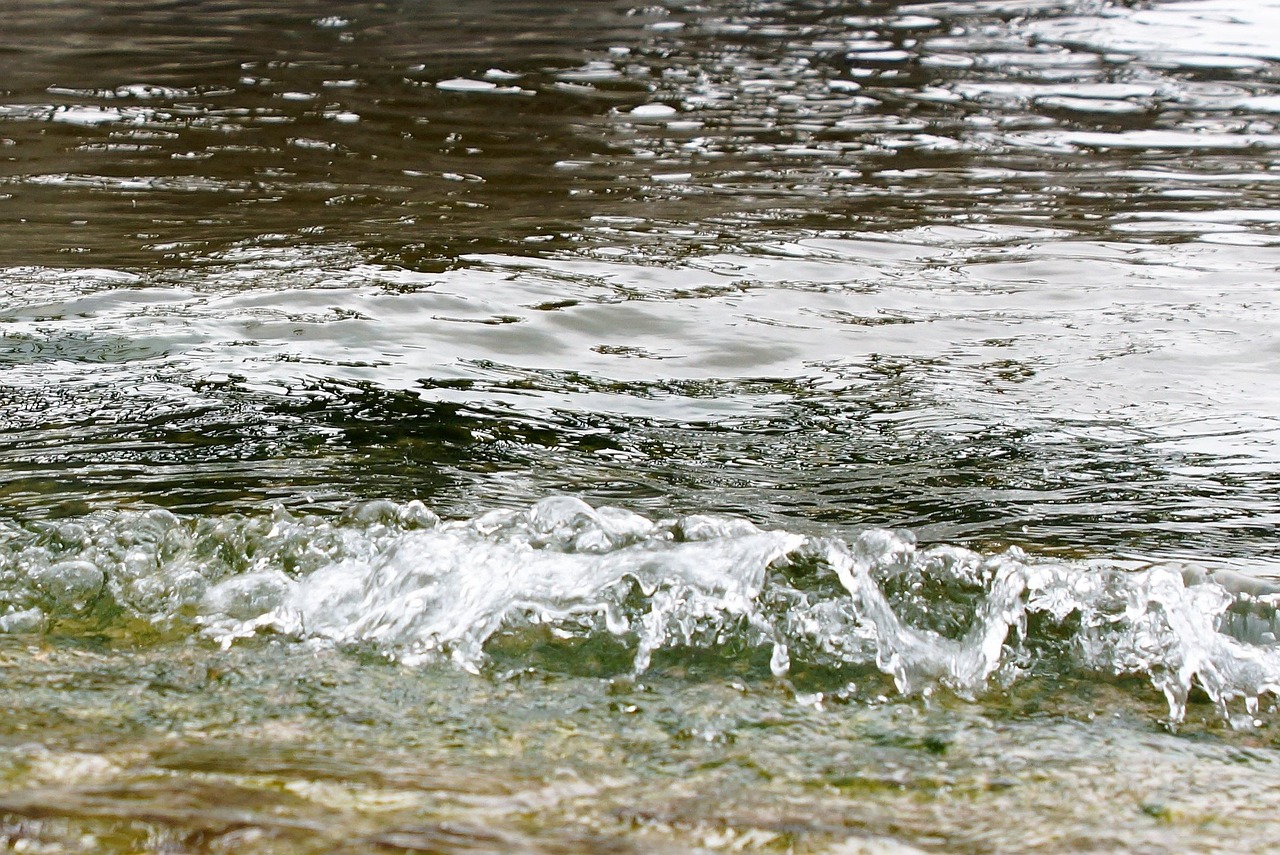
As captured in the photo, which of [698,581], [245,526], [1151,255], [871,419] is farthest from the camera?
[1151,255]

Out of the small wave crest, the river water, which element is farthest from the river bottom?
the small wave crest

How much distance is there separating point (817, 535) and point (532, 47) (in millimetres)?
11141

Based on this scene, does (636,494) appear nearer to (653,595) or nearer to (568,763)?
(653,595)

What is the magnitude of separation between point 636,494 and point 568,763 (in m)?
1.58

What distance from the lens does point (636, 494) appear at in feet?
13.0

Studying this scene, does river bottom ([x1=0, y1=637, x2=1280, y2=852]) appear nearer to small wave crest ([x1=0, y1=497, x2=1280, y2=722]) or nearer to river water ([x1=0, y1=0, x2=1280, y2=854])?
river water ([x1=0, y1=0, x2=1280, y2=854])

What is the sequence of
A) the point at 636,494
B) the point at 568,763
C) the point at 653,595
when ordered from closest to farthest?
the point at 568,763, the point at 653,595, the point at 636,494

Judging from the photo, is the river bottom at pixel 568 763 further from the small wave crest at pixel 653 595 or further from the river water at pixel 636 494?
the small wave crest at pixel 653 595

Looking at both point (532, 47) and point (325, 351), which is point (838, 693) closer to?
point (325, 351)

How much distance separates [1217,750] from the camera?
A: 263 centimetres

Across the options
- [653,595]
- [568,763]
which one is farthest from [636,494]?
[568,763]

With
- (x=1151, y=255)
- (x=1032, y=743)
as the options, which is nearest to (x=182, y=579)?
(x=1032, y=743)

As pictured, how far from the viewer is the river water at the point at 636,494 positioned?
2.35 meters

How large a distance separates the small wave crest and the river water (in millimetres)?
13
